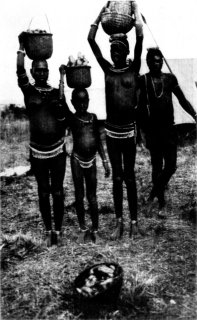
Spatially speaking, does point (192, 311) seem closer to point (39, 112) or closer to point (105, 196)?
point (39, 112)

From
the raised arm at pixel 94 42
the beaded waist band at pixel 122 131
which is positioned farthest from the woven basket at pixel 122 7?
the beaded waist band at pixel 122 131

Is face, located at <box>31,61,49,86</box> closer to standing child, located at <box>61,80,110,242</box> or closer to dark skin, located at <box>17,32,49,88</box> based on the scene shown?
dark skin, located at <box>17,32,49,88</box>

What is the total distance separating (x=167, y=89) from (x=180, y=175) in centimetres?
296

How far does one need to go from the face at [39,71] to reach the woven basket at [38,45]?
70 millimetres

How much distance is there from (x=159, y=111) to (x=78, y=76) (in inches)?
56.4

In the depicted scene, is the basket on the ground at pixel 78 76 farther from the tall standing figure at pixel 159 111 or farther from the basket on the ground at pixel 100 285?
the basket on the ground at pixel 100 285

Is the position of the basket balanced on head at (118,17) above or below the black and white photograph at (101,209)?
above

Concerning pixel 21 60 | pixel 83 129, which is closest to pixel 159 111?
pixel 83 129

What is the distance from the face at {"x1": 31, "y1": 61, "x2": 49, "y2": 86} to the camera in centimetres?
444

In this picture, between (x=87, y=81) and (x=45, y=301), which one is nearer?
(x=45, y=301)

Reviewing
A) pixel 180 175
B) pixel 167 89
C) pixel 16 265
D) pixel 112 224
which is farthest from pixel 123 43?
pixel 180 175

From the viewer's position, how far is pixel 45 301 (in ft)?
12.4

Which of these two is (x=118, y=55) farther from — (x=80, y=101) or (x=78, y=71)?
(x=80, y=101)

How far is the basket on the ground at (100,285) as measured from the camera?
11.2ft
